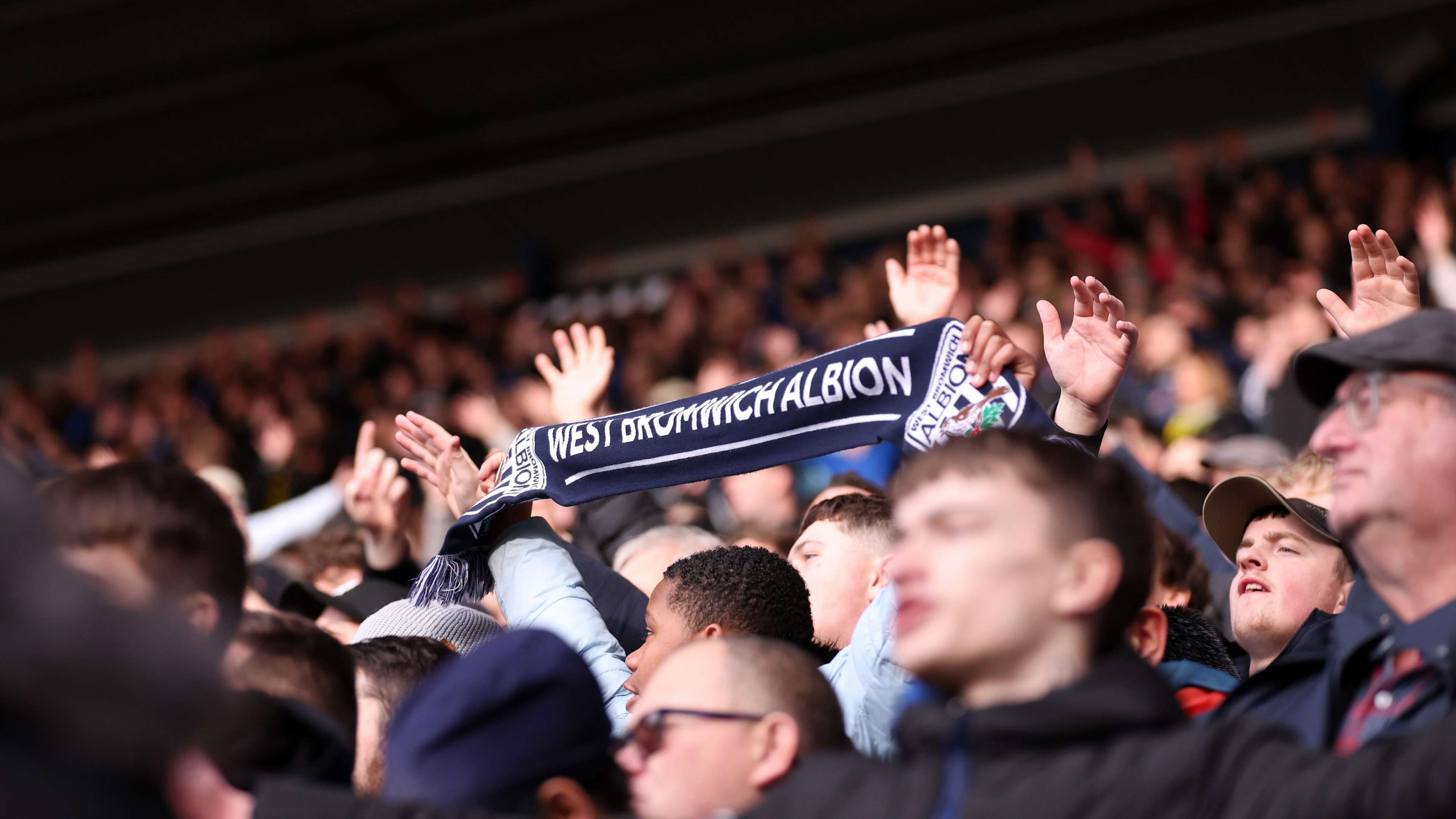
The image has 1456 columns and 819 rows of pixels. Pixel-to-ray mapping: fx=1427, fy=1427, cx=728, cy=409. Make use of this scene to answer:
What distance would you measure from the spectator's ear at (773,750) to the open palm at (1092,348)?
2.72 ft

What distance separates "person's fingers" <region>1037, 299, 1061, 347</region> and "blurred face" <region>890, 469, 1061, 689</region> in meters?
0.83

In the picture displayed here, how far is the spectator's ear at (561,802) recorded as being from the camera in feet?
5.46

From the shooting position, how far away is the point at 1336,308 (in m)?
→ 2.29

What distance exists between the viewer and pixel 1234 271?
6.92m

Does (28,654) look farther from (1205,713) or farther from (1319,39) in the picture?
(1319,39)

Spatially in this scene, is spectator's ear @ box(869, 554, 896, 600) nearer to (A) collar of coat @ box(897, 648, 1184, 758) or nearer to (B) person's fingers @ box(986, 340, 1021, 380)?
(B) person's fingers @ box(986, 340, 1021, 380)

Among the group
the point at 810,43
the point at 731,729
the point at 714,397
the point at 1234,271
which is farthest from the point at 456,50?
the point at 731,729

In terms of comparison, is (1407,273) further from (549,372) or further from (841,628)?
(549,372)

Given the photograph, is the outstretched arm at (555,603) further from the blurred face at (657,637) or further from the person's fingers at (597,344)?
the person's fingers at (597,344)

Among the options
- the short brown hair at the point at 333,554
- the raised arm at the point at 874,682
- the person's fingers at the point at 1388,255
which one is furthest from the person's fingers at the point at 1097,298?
the short brown hair at the point at 333,554

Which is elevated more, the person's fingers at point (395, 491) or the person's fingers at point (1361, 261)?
the person's fingers at point (1361, 261)

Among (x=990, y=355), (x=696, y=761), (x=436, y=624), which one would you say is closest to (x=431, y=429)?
Result: (x=436, y=624)

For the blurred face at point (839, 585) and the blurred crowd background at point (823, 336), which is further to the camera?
the blurred crowd background at point (823, 336)

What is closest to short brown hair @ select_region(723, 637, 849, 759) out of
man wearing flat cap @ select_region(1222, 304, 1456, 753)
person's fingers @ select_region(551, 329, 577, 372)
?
man wearing flat cap @ select_region(1222, 304, 1456, 753)
